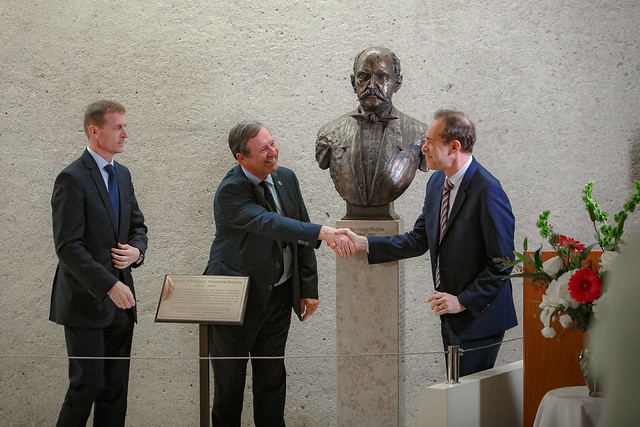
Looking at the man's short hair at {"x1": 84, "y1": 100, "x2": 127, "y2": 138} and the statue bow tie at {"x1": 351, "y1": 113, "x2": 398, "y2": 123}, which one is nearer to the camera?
the statue bow tie at {"x1": 351, "y1": 113, "x2": 398, "y2": 123}

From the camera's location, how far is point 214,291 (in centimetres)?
393

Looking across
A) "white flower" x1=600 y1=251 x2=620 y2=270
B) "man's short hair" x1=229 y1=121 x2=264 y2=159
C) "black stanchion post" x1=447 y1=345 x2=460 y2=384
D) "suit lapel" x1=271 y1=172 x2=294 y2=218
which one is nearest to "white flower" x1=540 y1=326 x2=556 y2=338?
"white flower" x1=600 y1=251 x2=620 y2=270

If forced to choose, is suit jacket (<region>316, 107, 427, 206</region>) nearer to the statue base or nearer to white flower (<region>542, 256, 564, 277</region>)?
the statue base

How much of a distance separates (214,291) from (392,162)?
1.13 m

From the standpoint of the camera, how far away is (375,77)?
385 cm

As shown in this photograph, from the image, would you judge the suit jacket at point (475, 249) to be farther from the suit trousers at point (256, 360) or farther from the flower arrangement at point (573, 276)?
the suit trousers at point (256, 360)

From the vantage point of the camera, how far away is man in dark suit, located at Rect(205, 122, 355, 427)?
4098 mm

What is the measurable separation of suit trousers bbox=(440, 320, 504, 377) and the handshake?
0.56m

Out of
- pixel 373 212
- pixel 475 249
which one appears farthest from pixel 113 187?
pixel 475 249

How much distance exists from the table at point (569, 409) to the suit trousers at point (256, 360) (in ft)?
5.74

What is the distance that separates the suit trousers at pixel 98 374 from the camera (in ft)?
12.9

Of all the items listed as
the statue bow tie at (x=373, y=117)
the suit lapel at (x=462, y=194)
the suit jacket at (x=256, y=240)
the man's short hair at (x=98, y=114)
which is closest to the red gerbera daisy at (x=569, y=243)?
the suit lapel at (x=462, y=194)

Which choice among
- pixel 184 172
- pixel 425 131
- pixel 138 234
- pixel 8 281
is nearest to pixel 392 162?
pixel 425 131

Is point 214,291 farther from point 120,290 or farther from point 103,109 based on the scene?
point 103,109
